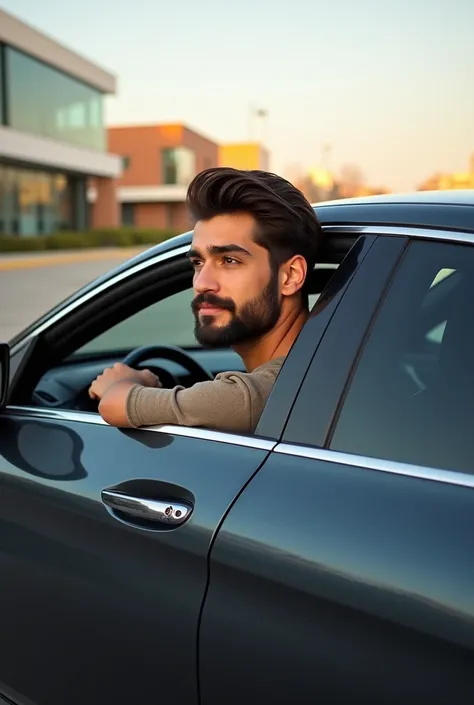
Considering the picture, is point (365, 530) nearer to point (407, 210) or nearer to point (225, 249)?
point (407, 210)

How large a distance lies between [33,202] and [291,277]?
37805 mm

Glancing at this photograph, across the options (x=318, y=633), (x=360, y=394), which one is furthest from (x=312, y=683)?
(x=360, y=394)

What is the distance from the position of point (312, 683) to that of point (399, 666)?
182 millimetres

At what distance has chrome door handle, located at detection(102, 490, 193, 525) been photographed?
168 centimetres

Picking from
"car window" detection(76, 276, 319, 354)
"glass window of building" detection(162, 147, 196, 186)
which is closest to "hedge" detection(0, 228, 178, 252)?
"glass window of building" detection(162, 147, 196, 186)

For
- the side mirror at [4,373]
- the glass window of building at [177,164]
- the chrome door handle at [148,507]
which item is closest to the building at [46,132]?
the glass window of building at [177,164]

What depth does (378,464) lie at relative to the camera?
150 centimetres

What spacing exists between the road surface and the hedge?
2219 millimetres

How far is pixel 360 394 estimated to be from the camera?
62.5 inches

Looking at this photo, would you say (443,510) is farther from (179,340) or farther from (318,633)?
(179,340)

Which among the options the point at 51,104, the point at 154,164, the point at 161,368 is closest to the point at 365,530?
the point at 161,368

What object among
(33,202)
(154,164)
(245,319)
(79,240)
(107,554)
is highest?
(154,164)

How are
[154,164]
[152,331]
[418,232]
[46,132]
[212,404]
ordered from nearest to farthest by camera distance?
1. [418,232]
2. [212,404]
3. [152,331]
4. [46,132]
5. [154,164]

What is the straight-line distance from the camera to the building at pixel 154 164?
64.4 m
